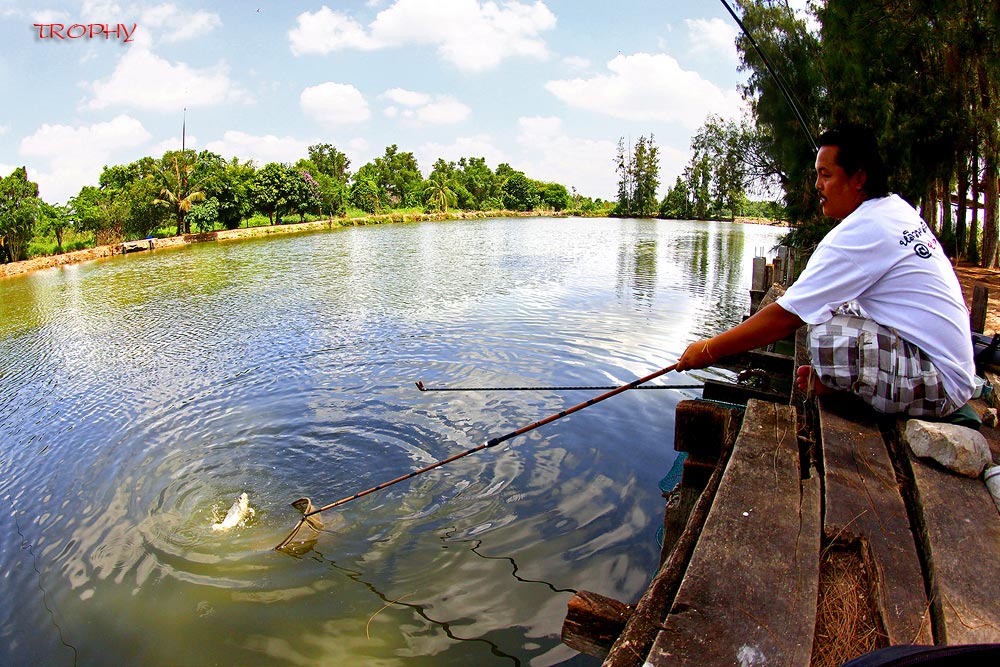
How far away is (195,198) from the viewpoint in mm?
39656

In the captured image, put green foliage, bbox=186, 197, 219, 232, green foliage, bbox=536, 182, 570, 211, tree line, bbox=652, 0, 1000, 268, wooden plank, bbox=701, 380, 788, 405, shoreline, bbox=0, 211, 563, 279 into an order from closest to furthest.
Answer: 1. wooden plank, bbox=701, 380, 788, 405
2. tree line, bbox=652, 0, 1000, 268
3. shoreline, bbox=0, 211, 563, 279
4. green foliage, bbox=186, 197, 219, 232
5. green foliage, bbox=536, 182, 570, 211

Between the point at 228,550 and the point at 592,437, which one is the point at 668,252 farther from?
the point at 228,550

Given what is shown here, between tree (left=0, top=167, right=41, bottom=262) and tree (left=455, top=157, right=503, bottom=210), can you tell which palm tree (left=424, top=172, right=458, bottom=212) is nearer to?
tree (left=455, top=157, right=503, bottom=210)

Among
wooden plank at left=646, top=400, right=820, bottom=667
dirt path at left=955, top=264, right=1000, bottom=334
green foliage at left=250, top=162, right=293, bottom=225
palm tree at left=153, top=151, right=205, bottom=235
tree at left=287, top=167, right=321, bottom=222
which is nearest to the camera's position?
wooden plank at left=646, top=400, right=820, bottom=667

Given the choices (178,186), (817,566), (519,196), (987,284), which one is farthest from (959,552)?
(519,196)

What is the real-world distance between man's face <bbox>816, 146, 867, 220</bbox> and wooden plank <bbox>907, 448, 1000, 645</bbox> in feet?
4.16

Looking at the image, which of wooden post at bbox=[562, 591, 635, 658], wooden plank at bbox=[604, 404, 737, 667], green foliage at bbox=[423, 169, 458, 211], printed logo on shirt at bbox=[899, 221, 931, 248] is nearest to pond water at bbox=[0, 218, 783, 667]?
wooden post at bbox=[562, 591, 635, 658]

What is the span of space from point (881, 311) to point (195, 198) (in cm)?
4363

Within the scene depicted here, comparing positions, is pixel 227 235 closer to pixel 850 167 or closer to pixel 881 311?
pixel 850 167

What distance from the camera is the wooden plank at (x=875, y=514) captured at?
177cm

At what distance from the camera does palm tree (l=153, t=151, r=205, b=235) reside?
1491 inches

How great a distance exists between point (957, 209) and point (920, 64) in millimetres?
6779

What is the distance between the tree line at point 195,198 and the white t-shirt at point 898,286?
31455mm

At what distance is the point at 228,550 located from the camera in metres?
4.47
